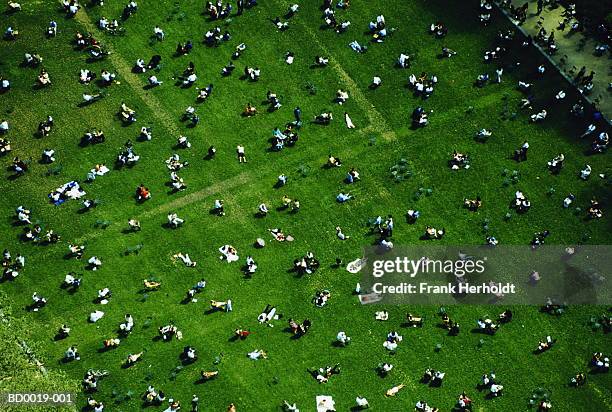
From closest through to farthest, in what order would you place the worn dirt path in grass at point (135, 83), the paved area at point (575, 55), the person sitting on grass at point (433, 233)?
1. the person sitting on grass at point (433, 233)
2. the worn dirt path in grass at point (135, 83)
3. the paved area at point (575, 55)

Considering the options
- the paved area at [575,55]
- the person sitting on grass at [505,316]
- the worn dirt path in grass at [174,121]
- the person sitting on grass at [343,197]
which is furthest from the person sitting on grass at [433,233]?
the paved area at [575,55]

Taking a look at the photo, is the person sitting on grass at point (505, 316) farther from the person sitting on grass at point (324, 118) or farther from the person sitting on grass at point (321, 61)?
the person sitting on grass at point (321, 61)

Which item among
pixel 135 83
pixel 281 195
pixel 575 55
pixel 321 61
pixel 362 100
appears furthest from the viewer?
pixel 575 55

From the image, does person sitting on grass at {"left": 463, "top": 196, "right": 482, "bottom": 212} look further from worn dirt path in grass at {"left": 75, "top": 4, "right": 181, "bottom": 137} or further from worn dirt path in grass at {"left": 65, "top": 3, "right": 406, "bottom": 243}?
worn dirt path in grass at {"left": 75, "top": 4, "right": 181, "bottom": 137}

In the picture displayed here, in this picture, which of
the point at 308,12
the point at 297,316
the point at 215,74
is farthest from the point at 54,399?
the point at 308,12

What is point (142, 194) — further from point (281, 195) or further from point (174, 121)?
point (281, 195)

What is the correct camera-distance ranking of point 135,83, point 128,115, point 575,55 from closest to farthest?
point 128,115
point 135,83
point 575,55

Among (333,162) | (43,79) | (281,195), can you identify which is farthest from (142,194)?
(333,162)

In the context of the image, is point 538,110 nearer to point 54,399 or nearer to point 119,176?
point 119,176
